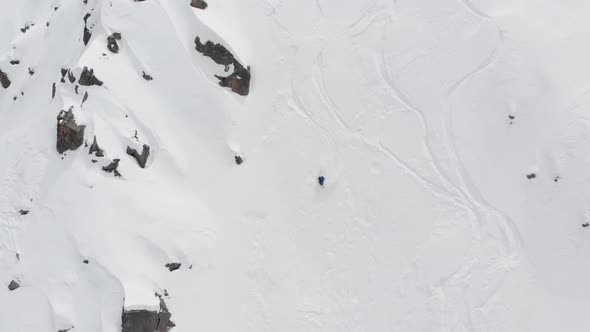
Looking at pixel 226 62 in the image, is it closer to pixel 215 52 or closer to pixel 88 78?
pixel 215 52

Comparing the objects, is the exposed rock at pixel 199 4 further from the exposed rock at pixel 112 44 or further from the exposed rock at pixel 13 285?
the exposed rock at pixel 13 285

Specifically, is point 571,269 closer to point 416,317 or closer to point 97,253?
point 416,317

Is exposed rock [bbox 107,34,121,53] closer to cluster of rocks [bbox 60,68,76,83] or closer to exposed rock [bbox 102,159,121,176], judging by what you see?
cluster of rocks [bbox 60,68,76,83]

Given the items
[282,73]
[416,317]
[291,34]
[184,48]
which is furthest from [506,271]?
[184,48]

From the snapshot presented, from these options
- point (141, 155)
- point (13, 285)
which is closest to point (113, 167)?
point (141, 155)

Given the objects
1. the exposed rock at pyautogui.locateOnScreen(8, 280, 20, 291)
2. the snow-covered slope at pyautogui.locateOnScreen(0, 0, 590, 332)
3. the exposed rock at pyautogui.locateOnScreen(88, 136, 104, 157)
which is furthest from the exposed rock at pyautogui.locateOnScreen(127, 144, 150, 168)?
the exposed rock at pyautogui.locateOnScreen(8, 280, 20, 291)

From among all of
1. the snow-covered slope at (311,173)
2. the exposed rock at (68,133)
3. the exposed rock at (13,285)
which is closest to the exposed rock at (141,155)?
the snow-covered slope at (311,173)

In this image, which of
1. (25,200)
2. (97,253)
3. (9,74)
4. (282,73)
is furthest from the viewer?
(9,74)
